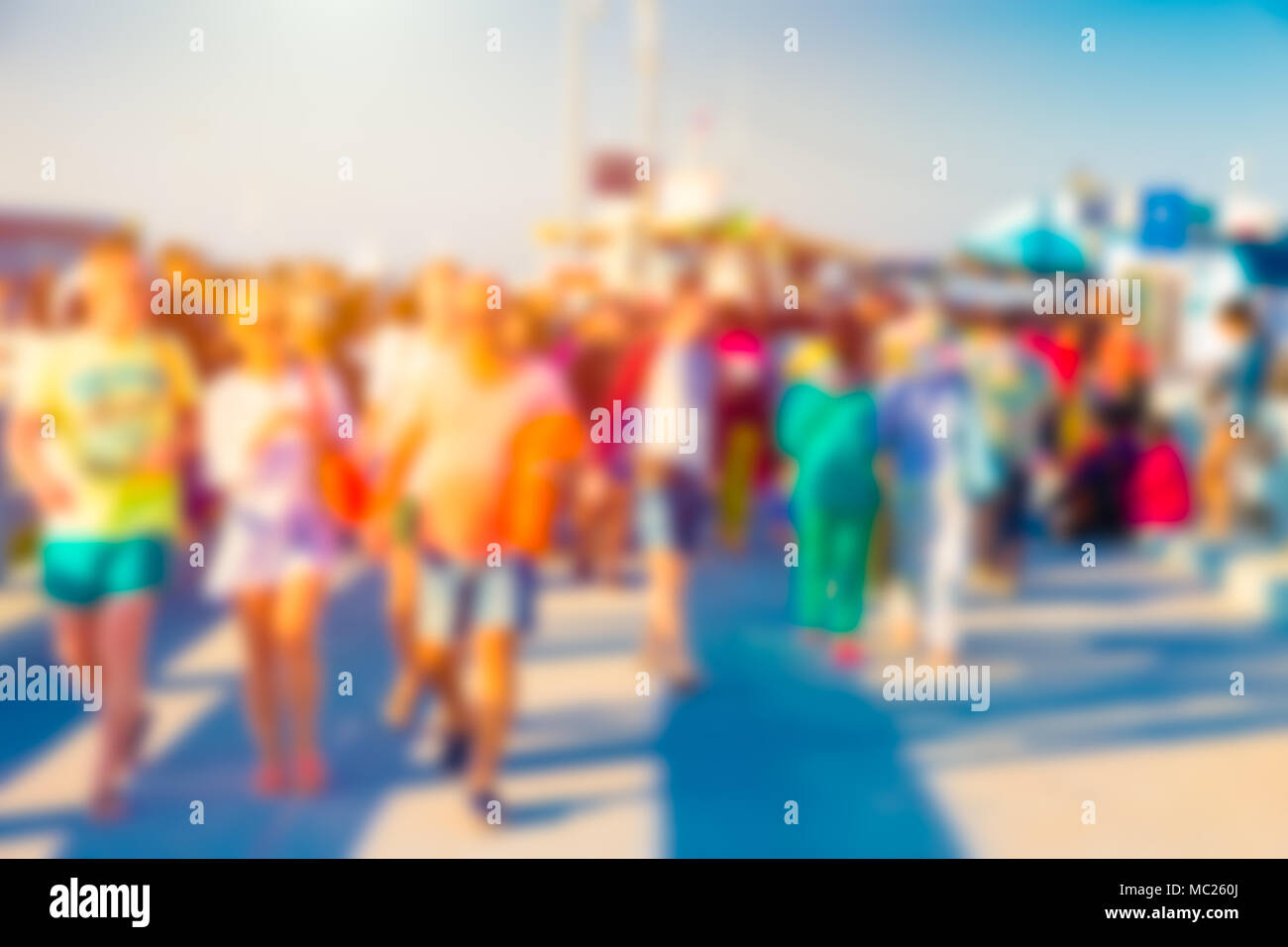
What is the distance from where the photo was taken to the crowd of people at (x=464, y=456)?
3.91 m

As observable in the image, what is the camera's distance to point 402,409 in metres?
4.01

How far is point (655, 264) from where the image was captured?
16.3 feet

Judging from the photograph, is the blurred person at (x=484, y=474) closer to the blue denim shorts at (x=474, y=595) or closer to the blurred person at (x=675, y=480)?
the blue denim shorts at (x=474, y=595)

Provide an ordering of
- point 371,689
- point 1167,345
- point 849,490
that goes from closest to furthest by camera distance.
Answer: point 371,689
point 849,490
point 1167,345

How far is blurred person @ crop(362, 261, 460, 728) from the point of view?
4023mm

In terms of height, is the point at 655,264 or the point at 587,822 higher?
the point at 655,264

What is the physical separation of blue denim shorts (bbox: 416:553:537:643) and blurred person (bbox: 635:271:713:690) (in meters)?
0.88

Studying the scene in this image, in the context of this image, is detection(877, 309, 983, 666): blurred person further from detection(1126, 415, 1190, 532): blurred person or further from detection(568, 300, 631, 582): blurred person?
detection(1126, 415, 1190, 532): blurred person

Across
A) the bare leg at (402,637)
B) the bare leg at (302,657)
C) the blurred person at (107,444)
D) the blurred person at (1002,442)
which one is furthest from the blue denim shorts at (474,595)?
the blurred person at (1002,442)

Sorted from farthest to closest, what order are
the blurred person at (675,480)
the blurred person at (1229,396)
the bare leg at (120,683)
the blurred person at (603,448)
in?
1. the blurred person at (1229,396)
2. the blurred person at (603,448)
3. the blurred person at (675,480)
4. the bare leg at (120,683)

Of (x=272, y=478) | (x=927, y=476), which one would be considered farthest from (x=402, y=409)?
(x=927, y=476)

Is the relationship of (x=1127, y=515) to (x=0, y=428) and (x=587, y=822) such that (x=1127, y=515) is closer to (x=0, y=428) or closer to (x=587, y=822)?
(x=587, y=822)
